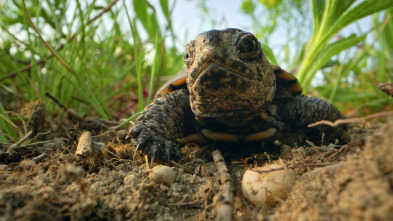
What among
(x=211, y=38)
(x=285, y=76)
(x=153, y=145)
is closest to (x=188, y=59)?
(x=211, y=38)

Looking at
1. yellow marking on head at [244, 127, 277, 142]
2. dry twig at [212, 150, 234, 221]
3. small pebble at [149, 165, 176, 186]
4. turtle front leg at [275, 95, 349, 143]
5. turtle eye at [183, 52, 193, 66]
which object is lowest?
dry twig at [212, 150, 234, 221]

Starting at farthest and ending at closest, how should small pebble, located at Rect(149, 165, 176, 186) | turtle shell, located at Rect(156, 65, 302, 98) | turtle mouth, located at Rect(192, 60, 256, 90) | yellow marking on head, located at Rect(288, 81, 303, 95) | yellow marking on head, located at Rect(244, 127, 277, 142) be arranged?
1. yellow marking on head, located at Rect(288, 81, 303, 95)
2. turtle shell, located at Rect(156, 65, 302, 98)
3. yellow marking on head, located at Rect(244, 127, 277, 142)
4. turtle mouth, located at Rect(192, 60, 256, 90)
5. small pebble, located at Rect(149, 165, 176, 186)

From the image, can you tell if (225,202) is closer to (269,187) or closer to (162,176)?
(269,187)

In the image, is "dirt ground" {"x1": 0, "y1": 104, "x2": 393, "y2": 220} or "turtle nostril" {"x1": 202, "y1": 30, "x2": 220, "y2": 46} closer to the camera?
"dirt ground" {"x1": 0, "y1": 104, "x2": 393, "y2": 220}

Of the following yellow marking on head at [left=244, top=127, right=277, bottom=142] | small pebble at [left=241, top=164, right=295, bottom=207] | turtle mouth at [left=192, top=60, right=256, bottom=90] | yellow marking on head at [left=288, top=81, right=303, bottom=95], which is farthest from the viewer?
yellow marking on head at [left=288, top=81, right=303, bottom=95]

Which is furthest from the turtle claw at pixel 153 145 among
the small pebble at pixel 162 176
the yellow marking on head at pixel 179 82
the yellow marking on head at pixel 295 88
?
the yellow marking on head at pixel 295 88

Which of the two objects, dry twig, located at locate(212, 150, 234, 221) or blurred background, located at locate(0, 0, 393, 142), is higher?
blurred background, located at locate(0, 0, 393, 142)

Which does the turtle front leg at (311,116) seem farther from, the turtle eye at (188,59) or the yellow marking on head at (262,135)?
the turtle eye at (188,59)

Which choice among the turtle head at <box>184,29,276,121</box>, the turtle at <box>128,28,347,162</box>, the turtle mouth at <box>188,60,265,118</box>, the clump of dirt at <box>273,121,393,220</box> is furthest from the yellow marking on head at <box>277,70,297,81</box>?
the clump of dirt at <box>273,121,393,220</box>

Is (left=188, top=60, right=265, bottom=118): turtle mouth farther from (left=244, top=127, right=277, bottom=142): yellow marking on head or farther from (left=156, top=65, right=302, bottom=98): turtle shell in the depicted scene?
(left=156, top=65, right=302, bottom=98): turtle shell
